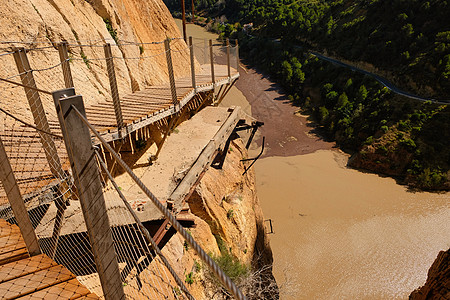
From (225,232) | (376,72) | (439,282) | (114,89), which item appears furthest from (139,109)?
(376,72)

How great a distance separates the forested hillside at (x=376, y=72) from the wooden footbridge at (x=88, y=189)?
69.9 ft

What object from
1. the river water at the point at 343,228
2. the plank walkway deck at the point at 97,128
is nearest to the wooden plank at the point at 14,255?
the plank walkway deck at the point at 97,128

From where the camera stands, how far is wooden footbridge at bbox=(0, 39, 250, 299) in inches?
75.4

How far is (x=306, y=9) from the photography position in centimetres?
5159

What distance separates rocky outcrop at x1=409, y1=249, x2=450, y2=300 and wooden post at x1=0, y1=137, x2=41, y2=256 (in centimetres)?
771

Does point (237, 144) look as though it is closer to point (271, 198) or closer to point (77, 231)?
point (271, 198)

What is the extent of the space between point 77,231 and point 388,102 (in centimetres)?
3201

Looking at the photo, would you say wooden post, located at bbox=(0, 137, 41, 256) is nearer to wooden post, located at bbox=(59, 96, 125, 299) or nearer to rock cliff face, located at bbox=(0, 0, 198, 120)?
wooden post, located at bbox=(59, 96, 125, 299)

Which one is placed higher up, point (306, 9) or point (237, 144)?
point (306, 9)

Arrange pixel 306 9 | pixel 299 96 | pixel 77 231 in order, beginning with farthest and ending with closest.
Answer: pixel 306 9 → pixel 299 96 → pixel 77 231

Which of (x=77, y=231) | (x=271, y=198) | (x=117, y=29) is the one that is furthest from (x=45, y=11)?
(x=271, y=198)

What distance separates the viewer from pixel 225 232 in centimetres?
955

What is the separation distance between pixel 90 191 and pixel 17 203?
1.55m

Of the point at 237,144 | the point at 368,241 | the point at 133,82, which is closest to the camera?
the point at 133,82
